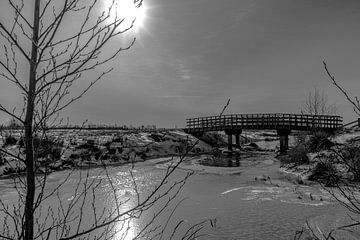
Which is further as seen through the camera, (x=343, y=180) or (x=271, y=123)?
(x=271, y=123)

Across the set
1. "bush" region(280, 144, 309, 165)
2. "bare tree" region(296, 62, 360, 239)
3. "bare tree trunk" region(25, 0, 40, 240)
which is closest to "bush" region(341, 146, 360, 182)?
"bare tree" region(296, 62, 360, 239)

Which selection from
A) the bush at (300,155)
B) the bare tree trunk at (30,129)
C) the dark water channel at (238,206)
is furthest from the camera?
the bush at (300,155)

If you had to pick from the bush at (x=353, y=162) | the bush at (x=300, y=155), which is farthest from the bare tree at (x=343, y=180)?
the bush at (x=300, y=155)

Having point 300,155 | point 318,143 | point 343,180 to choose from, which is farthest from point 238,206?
point 318,143

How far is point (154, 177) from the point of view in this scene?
1681cm

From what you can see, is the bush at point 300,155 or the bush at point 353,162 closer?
the bush at point 353,162

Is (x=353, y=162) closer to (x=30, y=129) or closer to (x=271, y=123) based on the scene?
(x=30, y=129)

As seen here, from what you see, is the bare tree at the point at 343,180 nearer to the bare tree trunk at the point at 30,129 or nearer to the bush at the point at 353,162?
the bush at the point at 353,162

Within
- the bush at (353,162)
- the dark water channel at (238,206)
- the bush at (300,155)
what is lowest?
the dark water channel at (238,206)

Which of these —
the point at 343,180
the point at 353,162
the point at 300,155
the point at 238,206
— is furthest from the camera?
the point at 300,155

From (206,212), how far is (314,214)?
2.89 m

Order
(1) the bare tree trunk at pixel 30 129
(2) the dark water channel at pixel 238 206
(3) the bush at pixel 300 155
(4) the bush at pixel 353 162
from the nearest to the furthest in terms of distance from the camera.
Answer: (1) the bare tree trunk at pixel 30 129
(4) the bush at pixel 353 162
(2) the dark water channel at pixel 238 206
(3) the bush at pixel 300 155

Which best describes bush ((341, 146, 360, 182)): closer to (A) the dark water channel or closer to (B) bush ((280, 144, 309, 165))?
(A) the dark water channel

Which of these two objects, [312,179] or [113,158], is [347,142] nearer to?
[312,179]
